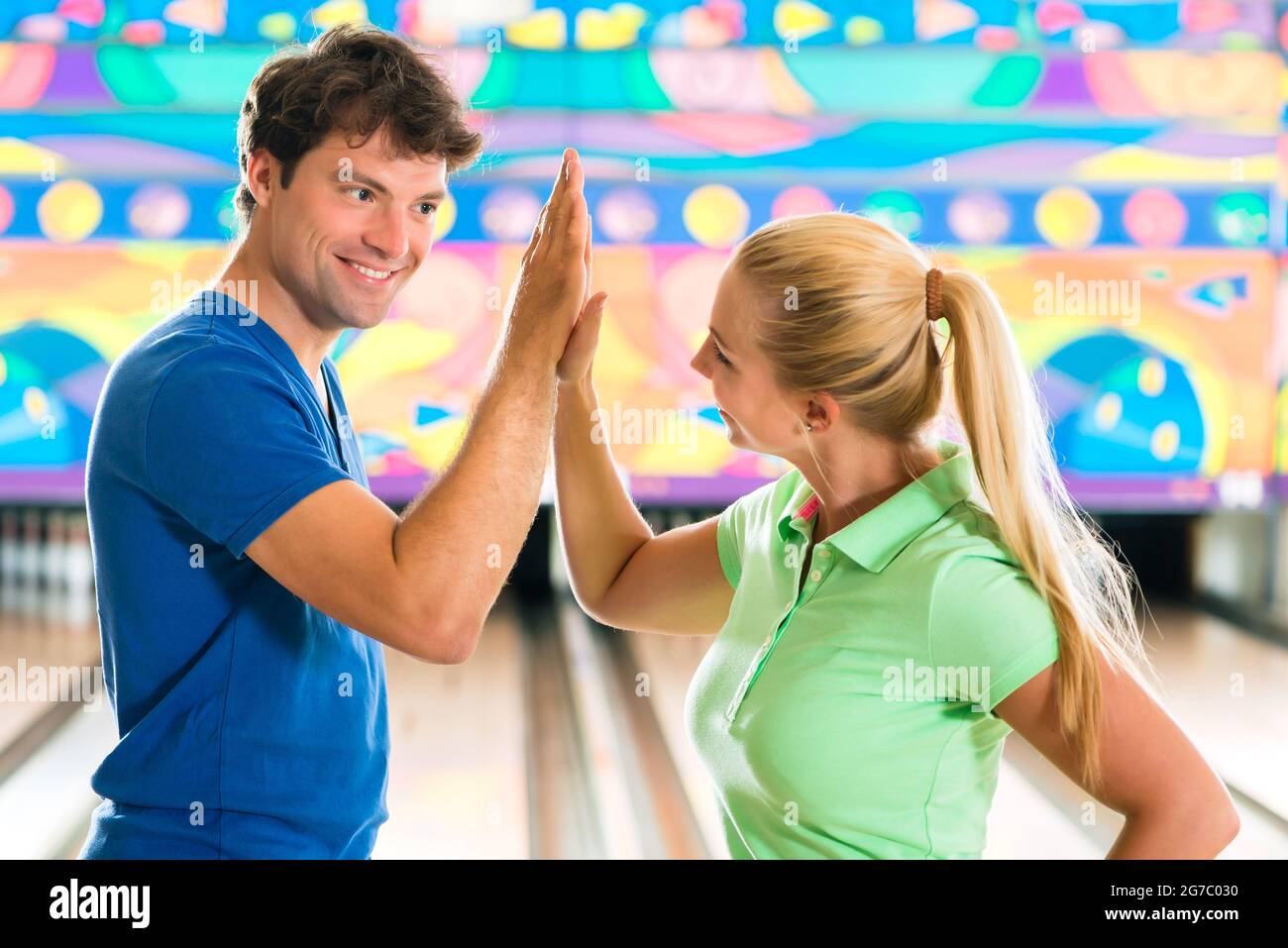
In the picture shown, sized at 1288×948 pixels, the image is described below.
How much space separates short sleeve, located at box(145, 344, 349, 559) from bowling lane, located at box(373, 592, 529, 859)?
1.56 metres

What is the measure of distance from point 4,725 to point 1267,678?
3209 mm

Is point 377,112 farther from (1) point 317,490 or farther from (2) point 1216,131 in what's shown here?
(2) point 1216,131

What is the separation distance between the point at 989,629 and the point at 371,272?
0.61 metres

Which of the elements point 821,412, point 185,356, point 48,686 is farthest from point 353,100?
point 48,686

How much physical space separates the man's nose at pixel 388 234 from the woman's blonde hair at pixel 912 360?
1.00 feet

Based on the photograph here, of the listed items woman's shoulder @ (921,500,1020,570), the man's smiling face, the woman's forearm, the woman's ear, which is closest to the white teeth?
the man's smiling face

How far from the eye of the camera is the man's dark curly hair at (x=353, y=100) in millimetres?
1181

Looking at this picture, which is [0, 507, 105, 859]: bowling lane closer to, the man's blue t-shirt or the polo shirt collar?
the man's blue t-shirt

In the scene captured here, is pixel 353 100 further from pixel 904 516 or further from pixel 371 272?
pixel 904 516

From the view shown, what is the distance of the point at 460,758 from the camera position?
301cm

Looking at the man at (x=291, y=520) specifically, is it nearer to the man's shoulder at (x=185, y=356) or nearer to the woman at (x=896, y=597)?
the man's shoulder at (x=185, y=356)

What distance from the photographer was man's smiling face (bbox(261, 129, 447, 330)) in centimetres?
119

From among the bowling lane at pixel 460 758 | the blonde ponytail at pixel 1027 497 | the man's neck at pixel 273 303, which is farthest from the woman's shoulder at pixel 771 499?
the bowling lane at pixel 460 758
